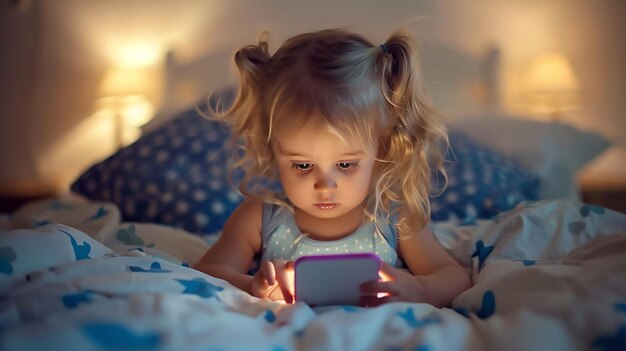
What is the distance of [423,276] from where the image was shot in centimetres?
99

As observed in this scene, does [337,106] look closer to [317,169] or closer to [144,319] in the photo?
[317,169]

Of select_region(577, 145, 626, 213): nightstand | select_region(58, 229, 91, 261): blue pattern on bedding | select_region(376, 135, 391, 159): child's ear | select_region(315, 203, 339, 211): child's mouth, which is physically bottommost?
select_region(577, 145, 626, 213): nightstand

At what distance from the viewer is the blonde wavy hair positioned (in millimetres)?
970

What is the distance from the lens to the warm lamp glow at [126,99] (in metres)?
2.53

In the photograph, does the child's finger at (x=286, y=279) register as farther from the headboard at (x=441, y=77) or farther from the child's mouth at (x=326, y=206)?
the headboard at (x=441, y=77)

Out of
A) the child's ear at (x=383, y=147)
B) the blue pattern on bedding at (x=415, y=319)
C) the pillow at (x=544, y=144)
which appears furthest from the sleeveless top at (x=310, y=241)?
the pillow at (x=544, y=144)

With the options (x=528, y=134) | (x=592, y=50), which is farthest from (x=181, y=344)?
(x=592, y=50)

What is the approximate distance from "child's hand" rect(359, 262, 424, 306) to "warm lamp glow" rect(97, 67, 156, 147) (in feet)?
6.06

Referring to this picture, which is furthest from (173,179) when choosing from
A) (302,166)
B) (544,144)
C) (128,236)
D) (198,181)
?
(544,144)

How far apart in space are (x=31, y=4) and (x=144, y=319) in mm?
2494

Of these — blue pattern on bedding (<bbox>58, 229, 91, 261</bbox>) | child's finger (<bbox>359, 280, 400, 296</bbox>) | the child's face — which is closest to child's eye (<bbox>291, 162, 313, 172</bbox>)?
the child's face

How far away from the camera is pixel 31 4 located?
267cm

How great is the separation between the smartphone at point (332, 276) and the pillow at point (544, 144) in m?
1.18

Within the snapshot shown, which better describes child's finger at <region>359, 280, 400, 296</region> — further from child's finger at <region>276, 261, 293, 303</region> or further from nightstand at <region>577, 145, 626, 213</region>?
nightstand at <region>577, 145, 626, 213</region>
